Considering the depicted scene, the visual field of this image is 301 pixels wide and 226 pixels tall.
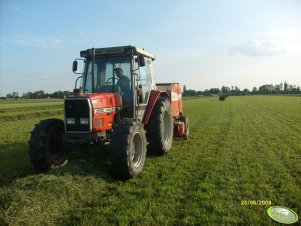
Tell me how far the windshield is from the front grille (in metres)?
0.99

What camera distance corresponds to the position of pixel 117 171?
21.5 feet

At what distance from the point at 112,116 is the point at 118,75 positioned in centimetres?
107

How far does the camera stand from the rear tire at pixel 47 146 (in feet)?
23.3

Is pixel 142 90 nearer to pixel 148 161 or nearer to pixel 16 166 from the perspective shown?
pixel 148 161

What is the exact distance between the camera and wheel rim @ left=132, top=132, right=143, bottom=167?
Result: 23.6 feet

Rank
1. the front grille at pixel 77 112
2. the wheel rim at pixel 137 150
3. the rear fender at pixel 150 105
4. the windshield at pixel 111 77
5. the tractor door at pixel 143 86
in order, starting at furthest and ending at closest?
the rear fender at pixel 150 105, the tractor door at pixel 143 86, the windshield at pixel 111 77, the wheel rim at pixel 137 150, the front grille at pixel 77 112

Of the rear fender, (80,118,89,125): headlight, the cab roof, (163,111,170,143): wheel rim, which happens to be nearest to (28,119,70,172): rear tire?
(80,118,89,125): headlight

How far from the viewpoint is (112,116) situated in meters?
7.67

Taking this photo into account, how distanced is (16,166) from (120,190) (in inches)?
137

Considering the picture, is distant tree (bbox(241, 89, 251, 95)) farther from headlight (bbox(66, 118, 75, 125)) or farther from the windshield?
headlight (bbox(66, 118, 75, 125))
